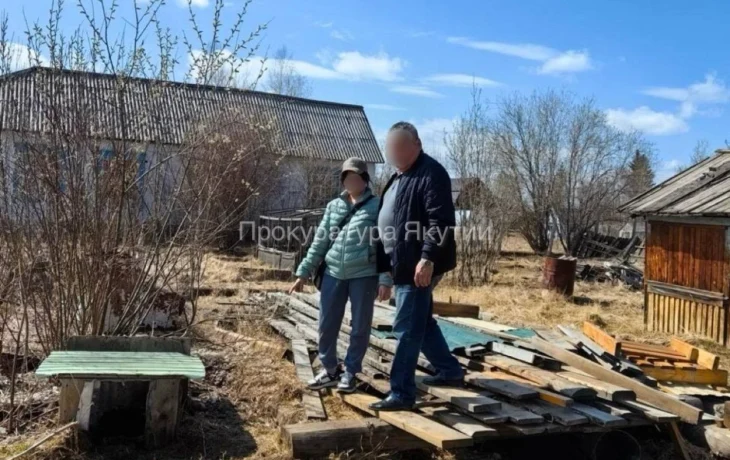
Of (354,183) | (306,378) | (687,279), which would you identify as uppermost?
(354,183)

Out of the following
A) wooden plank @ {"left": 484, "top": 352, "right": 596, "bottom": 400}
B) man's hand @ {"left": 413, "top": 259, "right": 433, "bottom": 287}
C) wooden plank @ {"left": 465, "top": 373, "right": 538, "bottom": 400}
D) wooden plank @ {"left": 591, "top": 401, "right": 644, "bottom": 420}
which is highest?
man's hand @ {"left": 413, "top": 259, "right": 433, "bottom": 287}

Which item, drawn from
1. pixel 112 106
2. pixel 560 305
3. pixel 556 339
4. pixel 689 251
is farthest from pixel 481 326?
pixel 560 305

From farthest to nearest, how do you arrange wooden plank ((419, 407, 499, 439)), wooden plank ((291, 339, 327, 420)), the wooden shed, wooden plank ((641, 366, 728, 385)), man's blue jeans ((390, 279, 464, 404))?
the wooden shed → wooden plank ((641, 366, 728, 385)) → wooden plank ((291, 339, 327, 420)) → man's blue jeans ((390, 279, 464, 404)) → wooden plank ((419, 407, 499, 439))

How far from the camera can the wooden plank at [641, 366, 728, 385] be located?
539 cm

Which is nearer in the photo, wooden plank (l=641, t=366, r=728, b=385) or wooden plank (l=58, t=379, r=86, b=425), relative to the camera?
wooden plank (l=58, t=379, r=86, b=425)

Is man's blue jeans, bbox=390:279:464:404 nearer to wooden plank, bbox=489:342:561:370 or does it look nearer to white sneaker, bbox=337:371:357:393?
white sneaker, bbox=337:371:357:393

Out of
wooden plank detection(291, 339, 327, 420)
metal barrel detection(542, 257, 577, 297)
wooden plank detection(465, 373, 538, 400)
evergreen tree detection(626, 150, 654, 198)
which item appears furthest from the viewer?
evergreen tree detection(626, 150, 654, 198)

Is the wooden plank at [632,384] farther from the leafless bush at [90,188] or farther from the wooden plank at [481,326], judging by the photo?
the leafless bush at [90,188]

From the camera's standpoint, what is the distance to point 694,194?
9.58m

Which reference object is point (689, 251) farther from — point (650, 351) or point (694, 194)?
point (650, 351)

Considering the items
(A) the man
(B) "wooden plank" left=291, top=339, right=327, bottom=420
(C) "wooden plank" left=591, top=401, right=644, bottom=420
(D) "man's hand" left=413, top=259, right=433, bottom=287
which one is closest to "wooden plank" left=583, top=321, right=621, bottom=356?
(C) "wooden plank" left=591, top=401, right=644, bottom=420

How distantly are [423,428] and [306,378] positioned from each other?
1.53m

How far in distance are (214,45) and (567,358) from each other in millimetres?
3833

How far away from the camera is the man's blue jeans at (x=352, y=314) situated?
14.9 ft
